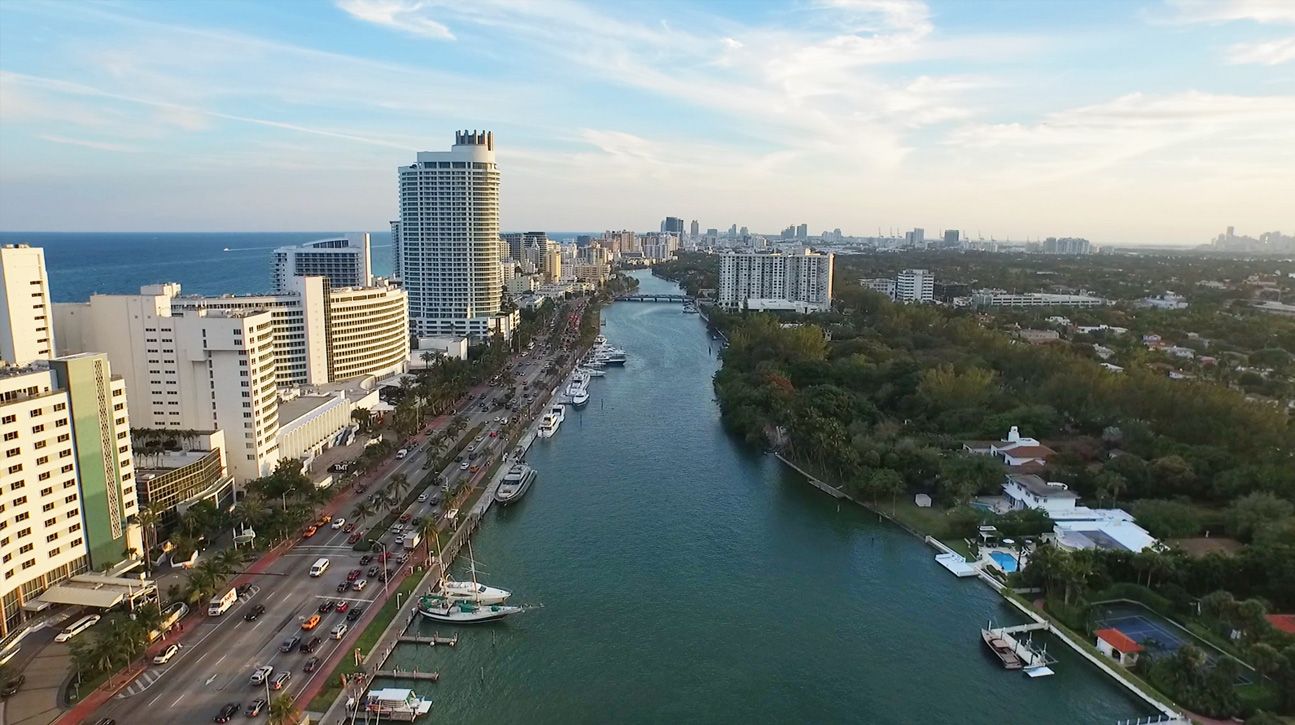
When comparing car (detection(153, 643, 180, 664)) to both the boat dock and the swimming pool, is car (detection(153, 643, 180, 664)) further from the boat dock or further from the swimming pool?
the swimming pool

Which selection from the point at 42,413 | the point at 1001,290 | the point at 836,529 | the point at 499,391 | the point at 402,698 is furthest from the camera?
the point at 1001,290

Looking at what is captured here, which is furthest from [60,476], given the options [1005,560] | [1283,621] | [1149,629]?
[1283,621]

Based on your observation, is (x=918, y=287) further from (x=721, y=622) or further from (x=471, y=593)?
(x=471, y=593)

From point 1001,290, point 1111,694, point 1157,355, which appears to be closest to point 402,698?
point 1111,694

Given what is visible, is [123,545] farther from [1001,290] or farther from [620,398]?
[1001,290]

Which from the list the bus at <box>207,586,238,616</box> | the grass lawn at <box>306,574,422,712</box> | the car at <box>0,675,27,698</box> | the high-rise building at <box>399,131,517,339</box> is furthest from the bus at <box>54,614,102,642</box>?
the high-rise building at <box>399,131,517,339</box>
